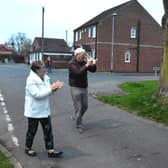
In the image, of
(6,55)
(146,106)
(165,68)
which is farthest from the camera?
(6,55)

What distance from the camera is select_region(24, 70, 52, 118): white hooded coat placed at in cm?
679

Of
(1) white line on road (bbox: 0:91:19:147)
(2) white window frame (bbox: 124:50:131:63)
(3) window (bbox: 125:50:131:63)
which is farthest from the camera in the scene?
(3) window (bbox: 125:50:131:63)

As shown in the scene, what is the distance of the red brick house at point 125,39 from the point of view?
5562 centimetres

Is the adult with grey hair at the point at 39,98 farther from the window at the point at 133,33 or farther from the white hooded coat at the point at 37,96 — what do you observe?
the window at the point at 133,33

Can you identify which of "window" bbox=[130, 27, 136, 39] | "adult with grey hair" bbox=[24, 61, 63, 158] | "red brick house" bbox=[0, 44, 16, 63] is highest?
"window" bbox=[130, 27, 136, 39]

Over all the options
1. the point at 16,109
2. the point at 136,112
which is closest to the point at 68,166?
the point at 136,112

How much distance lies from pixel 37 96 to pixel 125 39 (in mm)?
51425

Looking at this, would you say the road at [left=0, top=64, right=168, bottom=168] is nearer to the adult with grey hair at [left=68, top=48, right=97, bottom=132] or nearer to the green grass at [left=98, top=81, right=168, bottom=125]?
the green grass at [left=98, top=81, right=168, bottom=125]

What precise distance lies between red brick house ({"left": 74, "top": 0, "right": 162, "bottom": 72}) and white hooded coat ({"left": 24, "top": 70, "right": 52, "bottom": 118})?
47.9m

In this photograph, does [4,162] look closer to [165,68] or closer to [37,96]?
[37,96]

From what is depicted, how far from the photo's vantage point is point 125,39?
57344 millimetres

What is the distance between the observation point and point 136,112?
39.6ft

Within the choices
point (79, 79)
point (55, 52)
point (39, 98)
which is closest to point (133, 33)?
point (55, 52)

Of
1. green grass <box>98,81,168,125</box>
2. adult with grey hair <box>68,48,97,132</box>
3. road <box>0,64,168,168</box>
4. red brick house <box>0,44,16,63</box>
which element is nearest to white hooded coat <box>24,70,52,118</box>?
road <box>0,64,168,168</box>
